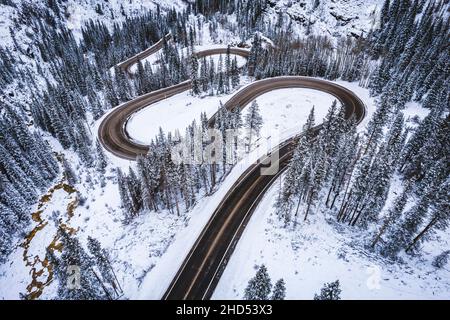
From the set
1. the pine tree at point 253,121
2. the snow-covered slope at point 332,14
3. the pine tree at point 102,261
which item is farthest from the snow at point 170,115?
the snow-covered slope at point 332,14

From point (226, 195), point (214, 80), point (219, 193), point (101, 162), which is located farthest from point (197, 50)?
point (226, 195)

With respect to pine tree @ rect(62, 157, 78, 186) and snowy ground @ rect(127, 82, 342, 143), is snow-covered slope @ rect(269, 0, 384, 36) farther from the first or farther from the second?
pine tree @ rect(62, 157, 78, 186)

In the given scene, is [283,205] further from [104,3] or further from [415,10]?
[104,3]

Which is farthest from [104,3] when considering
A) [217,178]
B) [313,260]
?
[313,260]

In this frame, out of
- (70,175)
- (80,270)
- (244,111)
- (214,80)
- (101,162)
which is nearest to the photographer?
(80,270)

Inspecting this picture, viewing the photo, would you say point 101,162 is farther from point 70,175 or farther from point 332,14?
point 332,14

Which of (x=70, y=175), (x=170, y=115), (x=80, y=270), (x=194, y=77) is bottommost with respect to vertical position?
(x=70, y=175)

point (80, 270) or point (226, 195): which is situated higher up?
point (80, 270)

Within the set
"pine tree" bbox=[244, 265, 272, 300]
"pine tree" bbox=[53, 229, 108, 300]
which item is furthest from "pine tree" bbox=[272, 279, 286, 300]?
"pine tree" bbox=[53, 229, 108, 300]
